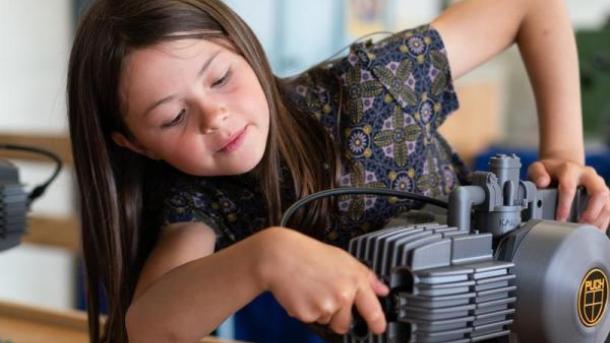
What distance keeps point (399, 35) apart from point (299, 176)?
0.21 m

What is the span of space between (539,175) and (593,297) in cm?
20

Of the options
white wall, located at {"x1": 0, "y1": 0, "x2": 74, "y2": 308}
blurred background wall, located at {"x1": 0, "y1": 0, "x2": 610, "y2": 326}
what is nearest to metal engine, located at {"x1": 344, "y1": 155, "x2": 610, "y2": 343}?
blurred background wall, located at {"x1": 0, "y1": 0, "x2": 610, "y2": 326}

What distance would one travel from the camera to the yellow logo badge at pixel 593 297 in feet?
1.64

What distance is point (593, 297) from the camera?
51 cm

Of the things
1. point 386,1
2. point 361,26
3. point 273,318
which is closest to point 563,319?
point 273,318

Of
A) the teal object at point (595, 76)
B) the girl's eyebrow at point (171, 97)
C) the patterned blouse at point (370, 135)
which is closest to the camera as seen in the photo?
the girl's eyebrow at point (171, 97)

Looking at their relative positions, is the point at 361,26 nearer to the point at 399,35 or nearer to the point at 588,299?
the point at 399,35

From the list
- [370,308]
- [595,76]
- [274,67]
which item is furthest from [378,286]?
[595,76]

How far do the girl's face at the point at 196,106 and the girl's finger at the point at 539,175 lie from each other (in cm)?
24

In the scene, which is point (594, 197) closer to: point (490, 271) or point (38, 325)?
point (490, 271)

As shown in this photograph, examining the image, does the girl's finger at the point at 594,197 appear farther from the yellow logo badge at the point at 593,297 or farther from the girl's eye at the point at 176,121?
the girl's eye at the point at 176,121

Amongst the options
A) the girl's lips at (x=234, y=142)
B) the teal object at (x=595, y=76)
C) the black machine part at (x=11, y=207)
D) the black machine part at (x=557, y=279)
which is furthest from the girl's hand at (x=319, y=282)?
the teal object at (x=595, y=76)

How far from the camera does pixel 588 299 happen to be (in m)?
0.51

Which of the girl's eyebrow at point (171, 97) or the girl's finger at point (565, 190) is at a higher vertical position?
the girl's eyebrow at point (171, 97)
